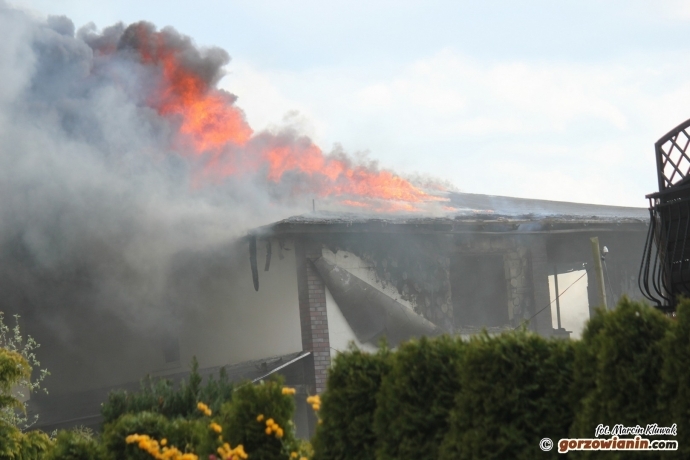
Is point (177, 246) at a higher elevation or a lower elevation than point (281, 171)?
lower

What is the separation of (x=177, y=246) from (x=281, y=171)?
278cm

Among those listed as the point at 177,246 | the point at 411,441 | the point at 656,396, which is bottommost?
the point at 411,441

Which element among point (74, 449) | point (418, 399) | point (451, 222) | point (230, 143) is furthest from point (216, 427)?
point (230, 143)

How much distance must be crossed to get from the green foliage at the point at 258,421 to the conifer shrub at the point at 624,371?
2.39m

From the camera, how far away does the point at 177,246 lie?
14.2m

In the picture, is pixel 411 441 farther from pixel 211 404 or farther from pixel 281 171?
pixel 281 171

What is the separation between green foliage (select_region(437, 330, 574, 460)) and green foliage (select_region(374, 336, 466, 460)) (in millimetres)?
247

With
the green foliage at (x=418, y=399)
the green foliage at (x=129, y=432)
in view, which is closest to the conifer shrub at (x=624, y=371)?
the green foliage at (x=418, y=399)

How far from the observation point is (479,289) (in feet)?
54.6

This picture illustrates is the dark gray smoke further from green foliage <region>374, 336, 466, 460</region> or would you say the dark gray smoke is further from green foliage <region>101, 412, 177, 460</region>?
green foliage <region>374, 336, 466, 460</region>

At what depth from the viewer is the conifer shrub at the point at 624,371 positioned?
3.74 meters

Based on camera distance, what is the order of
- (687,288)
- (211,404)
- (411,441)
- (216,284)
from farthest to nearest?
1. (216,284)
2. (687,288)
3. (211,404)
4. (411,441)

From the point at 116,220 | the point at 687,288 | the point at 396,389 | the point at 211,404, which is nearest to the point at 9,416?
the point at 211,404
